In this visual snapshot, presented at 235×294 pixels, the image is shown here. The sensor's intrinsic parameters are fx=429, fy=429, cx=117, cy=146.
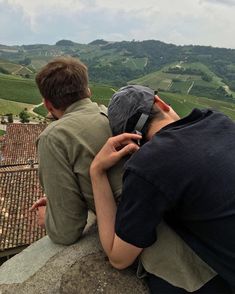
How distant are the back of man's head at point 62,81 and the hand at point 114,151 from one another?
593 millimetres

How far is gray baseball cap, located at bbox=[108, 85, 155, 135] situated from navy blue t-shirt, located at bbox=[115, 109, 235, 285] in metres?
0.35

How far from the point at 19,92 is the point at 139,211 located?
287ft

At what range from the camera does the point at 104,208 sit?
9.36ft

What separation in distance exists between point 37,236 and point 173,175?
14665mm

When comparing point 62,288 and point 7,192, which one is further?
point 7,192

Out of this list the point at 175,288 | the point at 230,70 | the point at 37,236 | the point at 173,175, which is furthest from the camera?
the point at 230,70

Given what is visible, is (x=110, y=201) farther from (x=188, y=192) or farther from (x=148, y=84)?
(x=148, y=84)

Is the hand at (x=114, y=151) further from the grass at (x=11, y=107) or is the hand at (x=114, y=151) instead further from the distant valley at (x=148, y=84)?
the grass at (x=11, y=107)

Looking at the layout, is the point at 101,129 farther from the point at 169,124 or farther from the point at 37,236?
the point at 37,236

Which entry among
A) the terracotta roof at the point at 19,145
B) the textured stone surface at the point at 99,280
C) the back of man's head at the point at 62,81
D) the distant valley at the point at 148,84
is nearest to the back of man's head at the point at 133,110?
the back of man's head at the point at 62,81

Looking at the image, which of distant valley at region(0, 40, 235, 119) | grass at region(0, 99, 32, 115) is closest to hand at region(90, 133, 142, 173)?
distant valley at region(0, 40, 235, 119)

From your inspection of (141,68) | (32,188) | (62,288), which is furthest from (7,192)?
(141,68)

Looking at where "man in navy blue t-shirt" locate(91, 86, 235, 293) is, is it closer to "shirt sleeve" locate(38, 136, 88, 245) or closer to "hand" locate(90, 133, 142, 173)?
"hand" locate(90, 133, 142, 173)

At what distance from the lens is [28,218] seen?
1705cm
